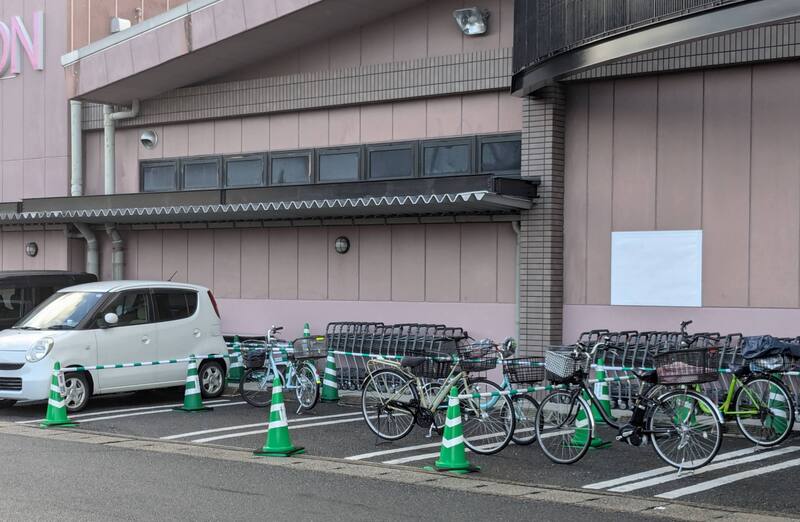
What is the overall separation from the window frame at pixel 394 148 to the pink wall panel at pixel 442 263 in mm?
1069

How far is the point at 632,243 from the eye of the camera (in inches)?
606

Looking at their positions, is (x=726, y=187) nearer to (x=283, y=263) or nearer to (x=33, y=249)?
(x=283, y=263)

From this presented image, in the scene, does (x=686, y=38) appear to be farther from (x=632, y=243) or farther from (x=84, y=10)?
(x=84, y=10)

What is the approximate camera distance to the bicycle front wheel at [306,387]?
47.2 feet

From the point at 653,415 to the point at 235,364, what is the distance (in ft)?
29.2

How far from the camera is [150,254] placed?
21.0 m

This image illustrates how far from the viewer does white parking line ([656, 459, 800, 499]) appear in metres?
9.07

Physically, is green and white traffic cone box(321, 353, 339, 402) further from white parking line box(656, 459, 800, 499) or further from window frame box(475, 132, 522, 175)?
white parking line box(656, 459, 800, 499)

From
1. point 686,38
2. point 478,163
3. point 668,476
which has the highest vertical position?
point 686,38

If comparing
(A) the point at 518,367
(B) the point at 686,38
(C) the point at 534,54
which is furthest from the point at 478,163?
(A) the point at 518,367

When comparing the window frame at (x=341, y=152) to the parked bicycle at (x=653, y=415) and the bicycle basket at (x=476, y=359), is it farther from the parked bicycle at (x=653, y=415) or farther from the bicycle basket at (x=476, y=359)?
the parked bicycle at (x=653, y=415)

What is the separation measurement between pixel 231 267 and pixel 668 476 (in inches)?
463

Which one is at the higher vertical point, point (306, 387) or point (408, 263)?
point (408, 263)

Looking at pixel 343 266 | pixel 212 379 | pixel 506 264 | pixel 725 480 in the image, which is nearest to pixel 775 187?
pixel 506 264
